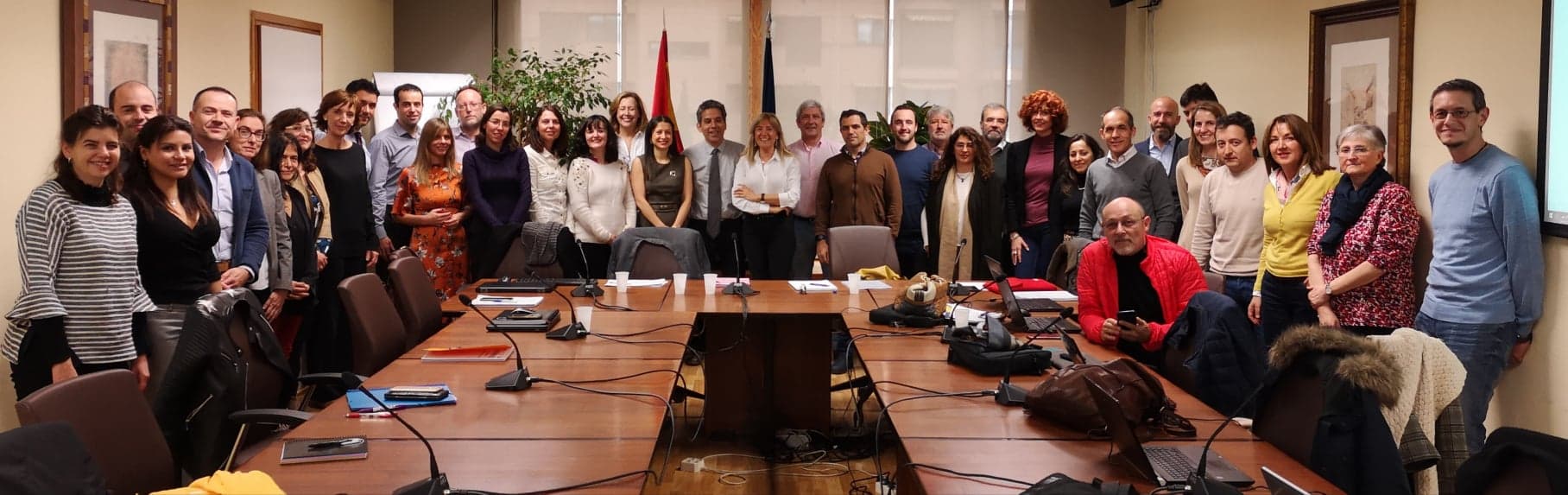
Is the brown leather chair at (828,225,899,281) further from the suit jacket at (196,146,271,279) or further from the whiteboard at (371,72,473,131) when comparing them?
the whiteboard at (371,72,473,131)

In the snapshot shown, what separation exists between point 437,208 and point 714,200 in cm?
148

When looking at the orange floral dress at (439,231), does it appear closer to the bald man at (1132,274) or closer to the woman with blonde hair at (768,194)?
the woman with blonde hair at (768,194)

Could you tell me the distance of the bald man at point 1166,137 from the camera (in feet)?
20.4

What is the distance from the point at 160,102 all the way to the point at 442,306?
1891 mm

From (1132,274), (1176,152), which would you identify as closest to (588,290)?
(1132,274)

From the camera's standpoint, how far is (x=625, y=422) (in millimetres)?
2648

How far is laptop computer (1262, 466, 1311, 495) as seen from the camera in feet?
5.89

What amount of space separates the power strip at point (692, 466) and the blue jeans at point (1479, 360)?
8.87 feet

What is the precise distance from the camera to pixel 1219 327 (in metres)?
3.20

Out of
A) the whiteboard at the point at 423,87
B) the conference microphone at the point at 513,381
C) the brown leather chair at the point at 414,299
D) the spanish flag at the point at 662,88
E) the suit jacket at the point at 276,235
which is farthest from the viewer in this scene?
the spanish flag at the point at 662,88

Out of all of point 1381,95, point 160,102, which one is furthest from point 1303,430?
point 160,102

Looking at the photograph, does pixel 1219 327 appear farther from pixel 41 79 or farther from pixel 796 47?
pixel 796 47

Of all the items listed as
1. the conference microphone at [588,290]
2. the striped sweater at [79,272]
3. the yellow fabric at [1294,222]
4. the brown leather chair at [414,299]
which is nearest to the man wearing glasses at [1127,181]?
the yellow fabric at [1294,222]

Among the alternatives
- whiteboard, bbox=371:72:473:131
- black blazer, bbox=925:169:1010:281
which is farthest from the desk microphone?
whiteboard, bbox=371:72:473:131
